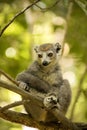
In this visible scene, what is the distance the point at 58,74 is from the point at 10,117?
5.30 ft

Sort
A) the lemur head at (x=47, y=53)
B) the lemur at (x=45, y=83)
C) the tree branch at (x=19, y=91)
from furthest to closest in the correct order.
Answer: the lemur head at (x=47, y=53), the lemur at (x=45, y=83), the tree branch at (x=19, y=91)

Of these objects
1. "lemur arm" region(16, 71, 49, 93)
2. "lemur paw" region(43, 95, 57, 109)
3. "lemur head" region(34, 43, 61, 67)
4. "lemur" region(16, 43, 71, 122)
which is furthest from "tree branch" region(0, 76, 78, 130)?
"lemur head" region(34, 43, 61, 67)

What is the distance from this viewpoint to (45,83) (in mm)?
7977

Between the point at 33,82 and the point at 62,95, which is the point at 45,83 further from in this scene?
the point at 62,95

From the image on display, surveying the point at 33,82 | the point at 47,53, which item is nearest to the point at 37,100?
the point at 33,82

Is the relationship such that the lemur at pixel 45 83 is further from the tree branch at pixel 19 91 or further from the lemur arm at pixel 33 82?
the tree branch at pixel 19 91

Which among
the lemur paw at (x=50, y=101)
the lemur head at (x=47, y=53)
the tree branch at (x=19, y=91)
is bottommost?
the lemur paw at (x=50, y=101)

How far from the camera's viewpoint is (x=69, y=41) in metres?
10.8

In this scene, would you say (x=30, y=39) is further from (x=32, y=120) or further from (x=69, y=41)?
(x=32, y=120)

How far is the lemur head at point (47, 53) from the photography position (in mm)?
8344

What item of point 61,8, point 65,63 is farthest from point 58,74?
point 65,63

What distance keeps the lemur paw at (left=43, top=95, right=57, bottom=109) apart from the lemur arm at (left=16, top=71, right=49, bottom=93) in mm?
545

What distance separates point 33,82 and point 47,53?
1052 millimetres

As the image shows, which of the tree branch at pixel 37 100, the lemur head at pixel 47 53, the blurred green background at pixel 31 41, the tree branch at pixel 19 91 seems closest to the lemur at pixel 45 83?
the lemur head at pixel 47 53
